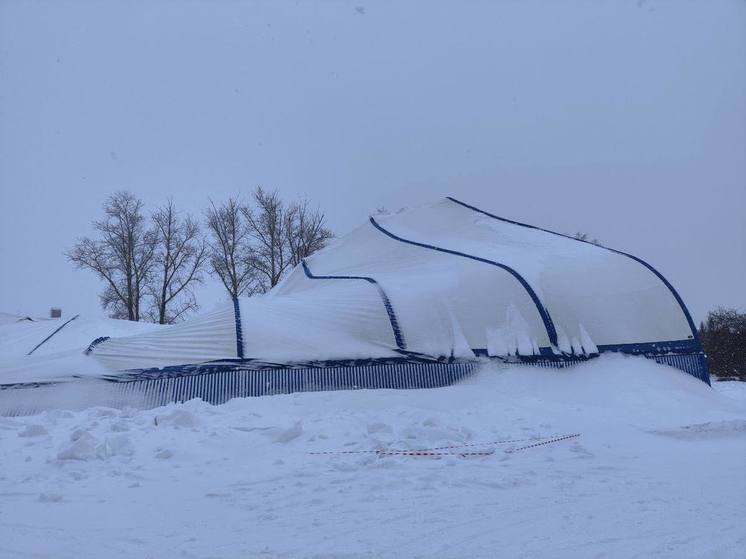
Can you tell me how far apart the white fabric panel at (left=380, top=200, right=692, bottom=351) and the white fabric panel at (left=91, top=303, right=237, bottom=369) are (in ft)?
16.5

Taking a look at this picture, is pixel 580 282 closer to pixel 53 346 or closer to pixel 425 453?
pixel 425 453

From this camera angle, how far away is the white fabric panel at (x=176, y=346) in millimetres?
8000

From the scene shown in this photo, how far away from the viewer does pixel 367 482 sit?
3.98 m

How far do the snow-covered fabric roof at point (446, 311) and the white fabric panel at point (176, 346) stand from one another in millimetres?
15

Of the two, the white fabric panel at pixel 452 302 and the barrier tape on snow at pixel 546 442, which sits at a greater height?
the white fabric panel at pixel 452 302

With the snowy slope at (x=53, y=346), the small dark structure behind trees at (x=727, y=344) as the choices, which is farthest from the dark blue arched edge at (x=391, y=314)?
the small dark structure behind trees at (x=727, y=344)

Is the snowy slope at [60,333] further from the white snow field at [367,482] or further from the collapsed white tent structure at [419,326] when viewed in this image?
the white snow field at [367,482]

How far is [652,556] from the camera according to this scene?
8.96 ft

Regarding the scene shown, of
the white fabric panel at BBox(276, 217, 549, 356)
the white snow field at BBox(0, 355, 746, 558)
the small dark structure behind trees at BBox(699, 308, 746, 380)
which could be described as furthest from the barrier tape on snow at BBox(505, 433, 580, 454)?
the small dark structure behind trees at BBox(699, 308, 746, 380)

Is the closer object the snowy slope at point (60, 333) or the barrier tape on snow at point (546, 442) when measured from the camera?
the barrier tape on snow at point (546, 442)

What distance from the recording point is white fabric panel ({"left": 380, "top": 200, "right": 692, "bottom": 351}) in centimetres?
961

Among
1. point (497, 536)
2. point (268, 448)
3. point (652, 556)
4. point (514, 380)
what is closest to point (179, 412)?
point (268, 448)

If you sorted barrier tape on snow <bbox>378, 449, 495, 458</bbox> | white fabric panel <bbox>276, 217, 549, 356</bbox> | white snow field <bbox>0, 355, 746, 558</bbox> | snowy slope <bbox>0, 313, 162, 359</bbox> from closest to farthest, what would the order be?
white snow field <bbox>0, 355, 746, 558</bbox> → barrier tape on snow <bbox>378, 449, 495, 458</bbox> → white fabric panel <bbox>276, 217, 549, 356</bbox> → snowy slope <bbox>0, 313, 162, 359</bbox>

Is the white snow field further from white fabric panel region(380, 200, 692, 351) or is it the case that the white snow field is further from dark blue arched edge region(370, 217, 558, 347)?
white fabric panel region(380, 200, 692, 351)
